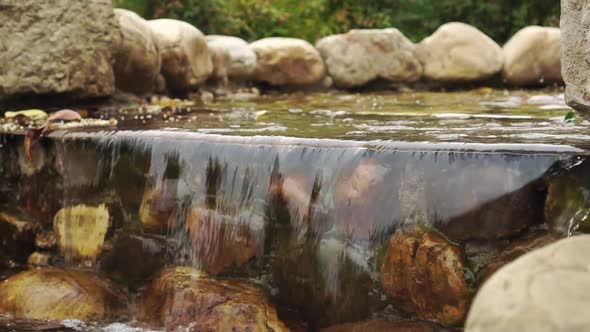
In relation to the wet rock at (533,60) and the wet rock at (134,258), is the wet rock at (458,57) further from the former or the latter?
the wet rock at (134,258)

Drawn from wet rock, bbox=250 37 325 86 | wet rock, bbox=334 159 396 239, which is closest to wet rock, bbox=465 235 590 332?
wet rock, bbox=334 159 396 239

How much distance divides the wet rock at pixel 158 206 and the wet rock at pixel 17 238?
2.70 ft

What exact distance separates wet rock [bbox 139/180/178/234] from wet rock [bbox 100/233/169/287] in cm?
6

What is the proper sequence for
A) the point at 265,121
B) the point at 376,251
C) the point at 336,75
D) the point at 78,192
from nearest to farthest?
the point at 376,251 < the point at 78,192 < the point at 265,121 < the point at 336,75

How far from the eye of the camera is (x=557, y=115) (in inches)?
211

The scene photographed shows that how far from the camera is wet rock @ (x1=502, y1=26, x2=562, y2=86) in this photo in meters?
10.5

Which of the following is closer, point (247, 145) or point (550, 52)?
point (247, 145)

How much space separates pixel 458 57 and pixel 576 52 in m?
7.56

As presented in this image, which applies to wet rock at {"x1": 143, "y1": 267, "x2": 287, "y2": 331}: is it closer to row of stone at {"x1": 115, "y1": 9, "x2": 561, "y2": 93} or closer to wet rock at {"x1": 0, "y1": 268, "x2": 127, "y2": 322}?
wet rock at {"x1": 0, "y1": 268, "x2": 127, "y2": 322}

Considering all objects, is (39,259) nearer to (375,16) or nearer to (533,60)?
(533,60)

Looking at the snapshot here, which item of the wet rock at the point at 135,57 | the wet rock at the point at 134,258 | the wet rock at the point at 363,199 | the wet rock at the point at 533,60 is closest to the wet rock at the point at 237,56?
the wet rock at the point at 135,57

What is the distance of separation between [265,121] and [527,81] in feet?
20.6

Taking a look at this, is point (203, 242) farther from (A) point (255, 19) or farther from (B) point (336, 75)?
(A) point (255, 19)

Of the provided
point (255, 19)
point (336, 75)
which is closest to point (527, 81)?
point (336, 75)
